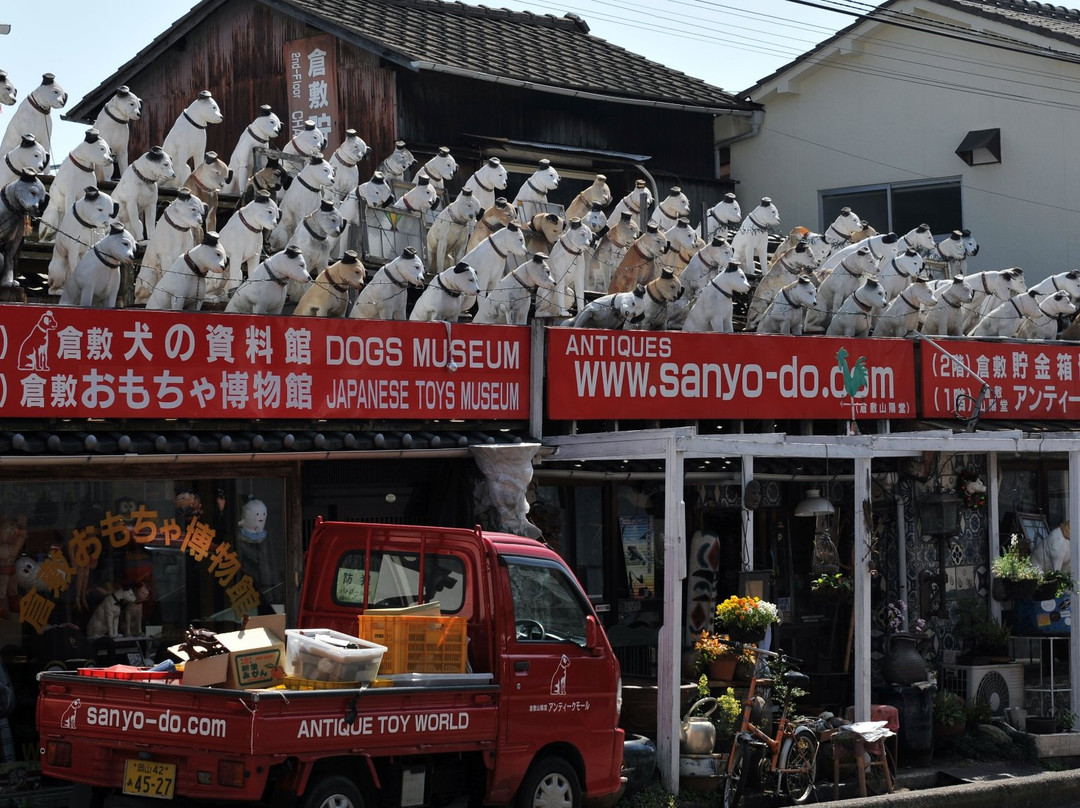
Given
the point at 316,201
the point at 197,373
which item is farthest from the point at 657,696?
the point at 316,201

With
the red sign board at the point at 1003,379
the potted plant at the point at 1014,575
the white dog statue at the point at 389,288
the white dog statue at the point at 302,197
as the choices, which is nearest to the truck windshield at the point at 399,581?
the white dog statue at the point at 389,288

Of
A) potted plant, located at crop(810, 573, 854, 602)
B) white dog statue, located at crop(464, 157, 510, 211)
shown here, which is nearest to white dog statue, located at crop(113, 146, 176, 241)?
white dog statue, located at crop(464, 157, 510, 211)

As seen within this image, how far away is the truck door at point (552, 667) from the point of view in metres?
9.09

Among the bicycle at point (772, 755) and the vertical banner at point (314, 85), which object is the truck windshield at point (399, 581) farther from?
the vertical banner at point (314, 85)

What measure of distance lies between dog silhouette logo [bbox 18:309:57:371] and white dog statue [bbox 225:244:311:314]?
2335 mm

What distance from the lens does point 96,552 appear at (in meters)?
11.1

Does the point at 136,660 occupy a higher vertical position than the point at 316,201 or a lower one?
lower

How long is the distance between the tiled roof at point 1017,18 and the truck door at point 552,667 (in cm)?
1310

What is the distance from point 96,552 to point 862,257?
356 inches

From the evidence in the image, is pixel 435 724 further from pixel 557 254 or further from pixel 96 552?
pixel 557 254

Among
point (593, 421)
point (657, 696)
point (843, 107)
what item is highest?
point (843, 107)

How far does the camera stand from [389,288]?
43.8 ft

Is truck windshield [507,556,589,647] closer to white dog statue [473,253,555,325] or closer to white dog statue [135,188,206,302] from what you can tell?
white dog statue [473,253,555,325]

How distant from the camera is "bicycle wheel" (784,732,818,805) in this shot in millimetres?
11219
